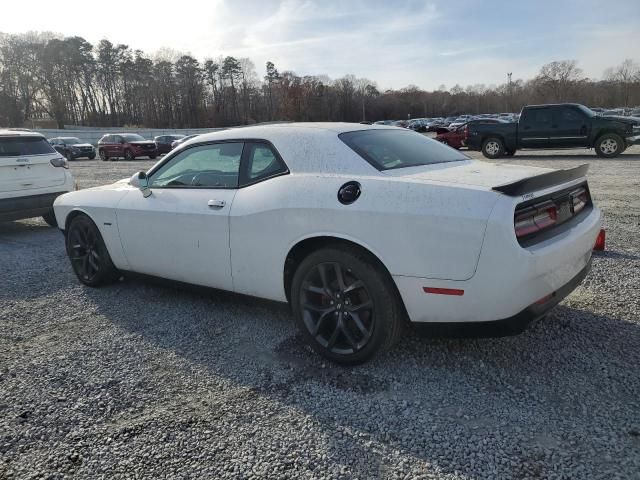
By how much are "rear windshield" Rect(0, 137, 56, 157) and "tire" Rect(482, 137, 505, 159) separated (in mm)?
14592

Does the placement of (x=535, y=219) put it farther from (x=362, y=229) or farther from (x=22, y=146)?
(x=22, y=146)

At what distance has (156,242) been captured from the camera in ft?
13.1

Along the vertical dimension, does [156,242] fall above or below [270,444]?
above

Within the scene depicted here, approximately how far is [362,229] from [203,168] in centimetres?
167

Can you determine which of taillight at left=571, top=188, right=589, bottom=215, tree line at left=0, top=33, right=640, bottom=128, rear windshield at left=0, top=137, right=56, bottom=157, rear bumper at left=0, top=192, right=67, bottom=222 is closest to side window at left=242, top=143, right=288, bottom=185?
taillight at left=571, top=188, right=589, bottom=215

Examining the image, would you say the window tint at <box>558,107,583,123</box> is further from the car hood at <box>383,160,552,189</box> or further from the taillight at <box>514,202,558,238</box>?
the taillight at <box>514,202,558,238</box>

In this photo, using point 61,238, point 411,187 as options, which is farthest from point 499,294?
point 61,238

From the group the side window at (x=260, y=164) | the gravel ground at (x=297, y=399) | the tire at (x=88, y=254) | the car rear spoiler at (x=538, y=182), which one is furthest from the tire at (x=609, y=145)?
the tire at (x=88, y=254)

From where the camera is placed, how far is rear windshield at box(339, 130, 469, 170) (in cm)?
315

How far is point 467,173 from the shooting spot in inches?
119

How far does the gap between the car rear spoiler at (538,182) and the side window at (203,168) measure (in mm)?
1885

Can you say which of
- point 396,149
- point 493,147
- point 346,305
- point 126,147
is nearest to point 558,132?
point 493,147

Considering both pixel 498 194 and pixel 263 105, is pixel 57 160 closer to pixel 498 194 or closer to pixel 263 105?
pixel 498 194

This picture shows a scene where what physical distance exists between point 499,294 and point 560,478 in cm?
85
